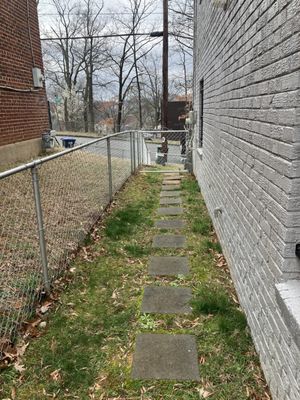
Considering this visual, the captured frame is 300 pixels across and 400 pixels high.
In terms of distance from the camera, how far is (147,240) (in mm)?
4562

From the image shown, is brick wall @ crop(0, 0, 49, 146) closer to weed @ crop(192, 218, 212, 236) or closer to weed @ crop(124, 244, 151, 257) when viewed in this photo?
weed @ crop(124, 244, 151, 257)

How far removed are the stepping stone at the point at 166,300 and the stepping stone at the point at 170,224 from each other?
1826mm

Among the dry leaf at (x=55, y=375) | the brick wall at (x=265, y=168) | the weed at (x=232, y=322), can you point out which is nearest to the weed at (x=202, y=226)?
the brick wall at (x=265, y=168)

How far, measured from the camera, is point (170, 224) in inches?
205

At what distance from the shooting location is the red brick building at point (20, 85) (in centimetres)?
714

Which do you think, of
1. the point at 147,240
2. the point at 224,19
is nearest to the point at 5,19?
the point at 224,19

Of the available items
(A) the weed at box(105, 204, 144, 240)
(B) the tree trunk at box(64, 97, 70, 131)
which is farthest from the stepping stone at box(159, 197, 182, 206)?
(B) the tree trunk at box(64, 97, 70, 131)

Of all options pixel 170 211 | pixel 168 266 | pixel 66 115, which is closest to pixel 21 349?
pixel 168 266

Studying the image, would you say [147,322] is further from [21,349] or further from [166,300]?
[21,349]

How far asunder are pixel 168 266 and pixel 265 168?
6.22ft

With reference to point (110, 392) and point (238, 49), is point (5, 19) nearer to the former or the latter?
point (238, 49)

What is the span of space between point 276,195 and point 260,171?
0.42 m

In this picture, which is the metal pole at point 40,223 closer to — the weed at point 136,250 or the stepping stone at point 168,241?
the weed at point 136,250

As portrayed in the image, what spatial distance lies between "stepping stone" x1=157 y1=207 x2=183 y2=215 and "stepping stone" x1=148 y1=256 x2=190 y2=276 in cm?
186
